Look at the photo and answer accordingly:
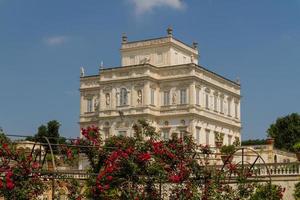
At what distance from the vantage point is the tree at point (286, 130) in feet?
198

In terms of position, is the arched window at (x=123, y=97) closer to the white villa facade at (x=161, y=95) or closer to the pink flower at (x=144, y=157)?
the white villa facade at (x=161, y=95)

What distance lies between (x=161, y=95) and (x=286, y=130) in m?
12.9

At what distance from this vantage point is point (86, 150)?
18.4 m

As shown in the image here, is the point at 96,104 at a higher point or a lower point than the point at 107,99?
lower

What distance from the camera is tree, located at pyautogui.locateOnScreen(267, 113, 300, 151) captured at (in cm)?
6047

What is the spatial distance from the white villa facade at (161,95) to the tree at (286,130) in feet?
15.5

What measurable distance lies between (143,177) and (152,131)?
2233 mm

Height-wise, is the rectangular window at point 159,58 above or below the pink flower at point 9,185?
above

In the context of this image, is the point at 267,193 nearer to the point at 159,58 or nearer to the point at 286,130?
the point at 159,58

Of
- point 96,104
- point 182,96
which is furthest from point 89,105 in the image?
point 182,96

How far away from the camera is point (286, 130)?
60969mm

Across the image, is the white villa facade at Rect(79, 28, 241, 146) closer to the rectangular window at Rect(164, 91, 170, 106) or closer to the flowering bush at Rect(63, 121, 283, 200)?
the rectangular window at Rect(164, 91, 170, 106)

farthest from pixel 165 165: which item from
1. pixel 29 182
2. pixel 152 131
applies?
pixel 29 182

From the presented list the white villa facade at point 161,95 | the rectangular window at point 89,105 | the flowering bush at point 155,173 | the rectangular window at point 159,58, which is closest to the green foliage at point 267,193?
the flowering bush at point 155,173
